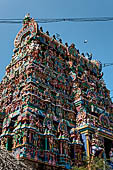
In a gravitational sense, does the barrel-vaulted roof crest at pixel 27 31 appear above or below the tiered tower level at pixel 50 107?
above

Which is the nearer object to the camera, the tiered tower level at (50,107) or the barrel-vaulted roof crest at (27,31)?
the tiered tower level at (50,107)

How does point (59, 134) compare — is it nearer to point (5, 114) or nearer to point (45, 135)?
point (45, 135)

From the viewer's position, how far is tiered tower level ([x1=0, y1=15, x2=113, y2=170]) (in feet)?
46.7

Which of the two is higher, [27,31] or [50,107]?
[27,31]

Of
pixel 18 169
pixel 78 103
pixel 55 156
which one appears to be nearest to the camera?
pixel 18 169

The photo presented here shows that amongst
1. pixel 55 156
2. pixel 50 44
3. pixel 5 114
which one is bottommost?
pixel 55 156

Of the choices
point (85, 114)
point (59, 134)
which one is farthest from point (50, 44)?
point (59, 134)

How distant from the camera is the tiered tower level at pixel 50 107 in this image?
14.2m

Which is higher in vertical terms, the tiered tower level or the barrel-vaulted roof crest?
the barrel-vaulted roof crest

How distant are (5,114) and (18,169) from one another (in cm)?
781

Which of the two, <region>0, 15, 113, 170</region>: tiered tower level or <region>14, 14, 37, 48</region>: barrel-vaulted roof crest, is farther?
<region>14, 14, 37, 48</region>: barrel-vaulted roof crest

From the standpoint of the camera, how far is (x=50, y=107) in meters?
16.7

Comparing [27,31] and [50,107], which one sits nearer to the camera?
[50,107]

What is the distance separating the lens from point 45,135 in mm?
14594
